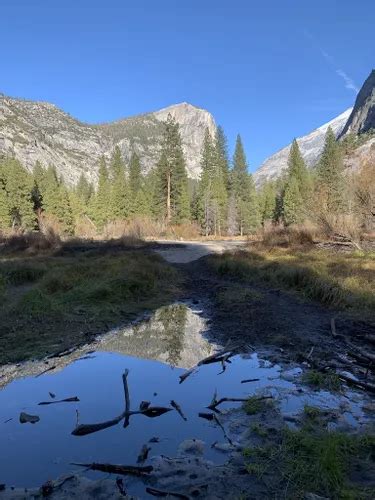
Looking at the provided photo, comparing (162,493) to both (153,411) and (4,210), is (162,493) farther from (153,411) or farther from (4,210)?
(4,210)

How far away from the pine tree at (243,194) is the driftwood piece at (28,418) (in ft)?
198

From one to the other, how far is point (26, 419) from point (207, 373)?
2932mm

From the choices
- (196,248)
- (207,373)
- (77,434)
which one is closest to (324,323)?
(207,373)

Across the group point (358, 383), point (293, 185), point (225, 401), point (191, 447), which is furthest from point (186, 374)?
point (293, 185)

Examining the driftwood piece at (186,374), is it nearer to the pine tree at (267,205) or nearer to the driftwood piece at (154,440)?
the driftwood piece at (154,440)

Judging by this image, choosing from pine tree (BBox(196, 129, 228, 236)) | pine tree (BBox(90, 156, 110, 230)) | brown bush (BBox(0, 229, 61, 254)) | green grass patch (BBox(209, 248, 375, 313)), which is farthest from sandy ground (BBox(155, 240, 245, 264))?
pine tree (BBox(90, 156, 110, 230))

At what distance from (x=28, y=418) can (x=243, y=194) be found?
6687 centimetres

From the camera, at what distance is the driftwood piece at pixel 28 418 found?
5.27m

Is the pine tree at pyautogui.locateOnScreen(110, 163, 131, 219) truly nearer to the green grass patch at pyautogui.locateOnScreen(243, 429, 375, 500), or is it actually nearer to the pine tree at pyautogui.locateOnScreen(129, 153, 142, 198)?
the pine tree at pyautogui.locateOnScreen(129, 153, 142, 198)

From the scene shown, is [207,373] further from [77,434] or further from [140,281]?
[140,281]


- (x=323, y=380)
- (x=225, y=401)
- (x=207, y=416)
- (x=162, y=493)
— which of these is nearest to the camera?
(x=162, y=493)

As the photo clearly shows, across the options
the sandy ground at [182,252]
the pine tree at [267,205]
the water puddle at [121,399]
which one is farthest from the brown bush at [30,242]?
the pine tree at [267,205]

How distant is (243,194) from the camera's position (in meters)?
70.2

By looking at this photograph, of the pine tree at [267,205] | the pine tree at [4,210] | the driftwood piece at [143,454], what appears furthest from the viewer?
the pine tree at [267,205]
